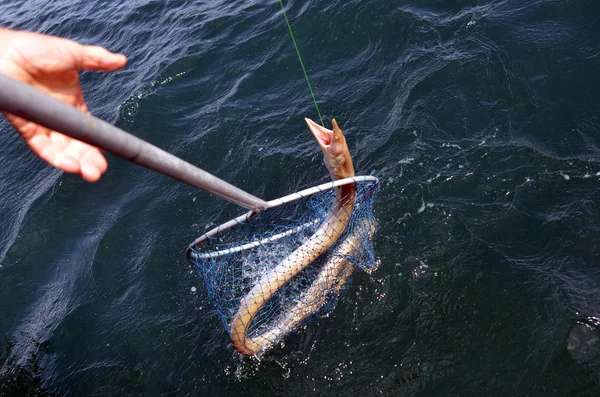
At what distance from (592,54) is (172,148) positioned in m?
7.11

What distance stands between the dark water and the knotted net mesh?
10.4 inches

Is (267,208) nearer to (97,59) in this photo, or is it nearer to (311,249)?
(311,249)

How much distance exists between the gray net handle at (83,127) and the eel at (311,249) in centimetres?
246

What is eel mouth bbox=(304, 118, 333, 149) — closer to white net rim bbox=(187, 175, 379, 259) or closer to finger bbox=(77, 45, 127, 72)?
white net rim bbox=(187, 175, 379, 259)

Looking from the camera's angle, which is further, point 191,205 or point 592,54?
point 191,205

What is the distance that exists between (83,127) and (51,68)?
109 centimetres

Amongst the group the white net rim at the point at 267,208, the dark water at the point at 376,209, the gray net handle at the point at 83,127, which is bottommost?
the dark water at the point at 376,209

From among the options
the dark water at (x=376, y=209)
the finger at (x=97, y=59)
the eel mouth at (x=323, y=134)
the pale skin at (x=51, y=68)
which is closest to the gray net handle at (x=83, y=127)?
the pale skin at (x=51, y=68)

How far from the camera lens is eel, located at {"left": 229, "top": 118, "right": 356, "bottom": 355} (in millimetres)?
5554

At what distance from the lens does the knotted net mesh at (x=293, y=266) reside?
5.80 m

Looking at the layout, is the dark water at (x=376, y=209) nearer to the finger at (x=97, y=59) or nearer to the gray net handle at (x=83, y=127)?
the gray net handle at (x=83, y=127)

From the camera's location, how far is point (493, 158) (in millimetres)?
6969

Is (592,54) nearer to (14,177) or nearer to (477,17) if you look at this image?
(477,17)

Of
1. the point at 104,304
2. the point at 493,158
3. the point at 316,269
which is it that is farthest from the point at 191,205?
the point at 493,158
